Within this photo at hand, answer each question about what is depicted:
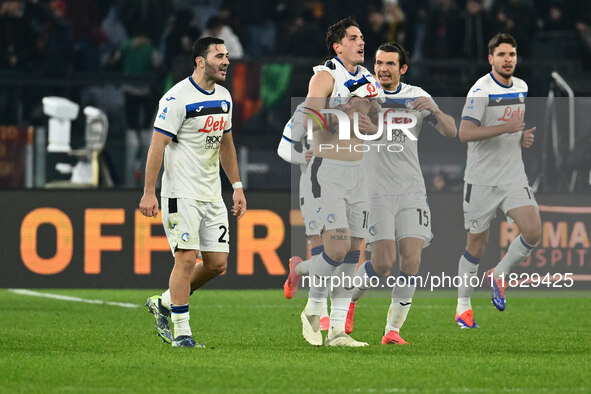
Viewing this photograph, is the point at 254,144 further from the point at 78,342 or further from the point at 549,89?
the point at 78,342

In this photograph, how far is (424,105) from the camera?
9617 millimetres

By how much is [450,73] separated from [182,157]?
673 cm

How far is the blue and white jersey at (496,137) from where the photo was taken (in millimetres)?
10664

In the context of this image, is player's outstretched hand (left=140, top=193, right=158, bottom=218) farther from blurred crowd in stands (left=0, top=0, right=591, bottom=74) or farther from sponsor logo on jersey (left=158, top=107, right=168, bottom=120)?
blurred crowd in stands (left=0, top=0, right=591, bottom=74)

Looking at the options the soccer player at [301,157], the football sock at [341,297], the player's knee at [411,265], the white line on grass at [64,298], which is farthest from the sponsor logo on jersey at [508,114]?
the white line on grass at [64,298]

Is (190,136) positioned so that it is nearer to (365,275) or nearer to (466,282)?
(365,275)

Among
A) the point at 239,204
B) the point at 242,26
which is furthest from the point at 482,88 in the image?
the point at 242,26

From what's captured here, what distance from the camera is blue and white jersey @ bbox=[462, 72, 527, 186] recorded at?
1066 cm

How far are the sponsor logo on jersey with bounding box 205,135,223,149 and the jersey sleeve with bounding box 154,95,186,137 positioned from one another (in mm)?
244

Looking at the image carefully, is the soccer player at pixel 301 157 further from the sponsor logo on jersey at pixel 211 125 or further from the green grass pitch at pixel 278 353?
the sponsor logo on jersey at pixel 211 125

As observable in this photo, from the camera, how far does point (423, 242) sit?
9.56 meters

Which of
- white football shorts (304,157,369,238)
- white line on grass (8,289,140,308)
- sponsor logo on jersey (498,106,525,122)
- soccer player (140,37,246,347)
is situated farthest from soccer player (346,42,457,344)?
white line on grass (8,289,140,308)

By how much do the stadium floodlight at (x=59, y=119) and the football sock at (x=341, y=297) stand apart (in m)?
6.20

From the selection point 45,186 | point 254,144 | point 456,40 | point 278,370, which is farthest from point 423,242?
point 456,40
